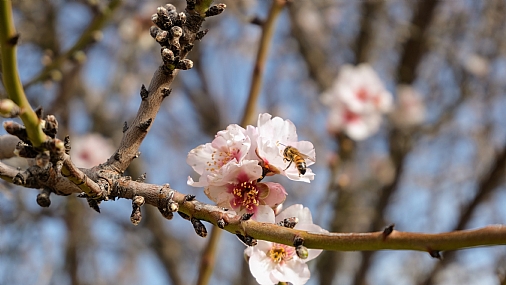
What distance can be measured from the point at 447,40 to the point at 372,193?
2.00 metres

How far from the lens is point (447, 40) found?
570 cm

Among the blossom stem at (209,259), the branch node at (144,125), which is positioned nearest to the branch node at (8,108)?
the branch node at (144,125)

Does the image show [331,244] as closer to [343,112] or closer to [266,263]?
[266,263]

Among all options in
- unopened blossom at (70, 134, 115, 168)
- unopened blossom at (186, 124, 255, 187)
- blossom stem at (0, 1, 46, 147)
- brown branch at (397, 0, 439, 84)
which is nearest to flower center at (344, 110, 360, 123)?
brown branch at (397, 0, 439, 84)

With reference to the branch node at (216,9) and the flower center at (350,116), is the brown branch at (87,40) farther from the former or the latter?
the flower center at (350,116)

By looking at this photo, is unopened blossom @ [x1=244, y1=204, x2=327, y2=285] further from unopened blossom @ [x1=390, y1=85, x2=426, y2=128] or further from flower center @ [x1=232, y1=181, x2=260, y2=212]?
unopened blossom @ [x1=390, y1=85, x2=426, y2=128]

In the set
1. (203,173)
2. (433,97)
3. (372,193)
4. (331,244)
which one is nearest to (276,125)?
(203,173)

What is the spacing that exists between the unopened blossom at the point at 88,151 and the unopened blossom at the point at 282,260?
362cm

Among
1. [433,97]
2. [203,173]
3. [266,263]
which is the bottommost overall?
[433,97]

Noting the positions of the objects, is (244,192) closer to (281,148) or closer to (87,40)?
(281,148)

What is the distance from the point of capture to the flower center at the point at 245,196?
130 cm

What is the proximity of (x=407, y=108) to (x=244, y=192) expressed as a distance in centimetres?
496

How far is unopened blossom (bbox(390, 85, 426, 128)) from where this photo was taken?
5.78m

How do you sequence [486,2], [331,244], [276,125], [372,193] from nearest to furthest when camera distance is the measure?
[331,244] < [276,125] < [486,2] < [372,193]
